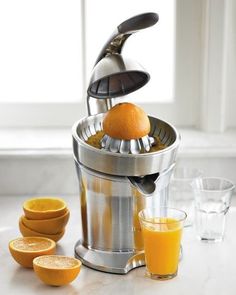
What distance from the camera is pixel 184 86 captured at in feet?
6.86

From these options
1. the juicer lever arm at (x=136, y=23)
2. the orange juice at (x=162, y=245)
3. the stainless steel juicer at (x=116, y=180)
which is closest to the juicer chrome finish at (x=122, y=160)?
the stainless steel juicer at (x=116, y=180)

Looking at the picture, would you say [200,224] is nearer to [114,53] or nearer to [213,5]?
[114,53]

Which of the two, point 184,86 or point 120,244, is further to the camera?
point 184,86

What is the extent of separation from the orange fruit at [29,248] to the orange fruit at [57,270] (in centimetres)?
4

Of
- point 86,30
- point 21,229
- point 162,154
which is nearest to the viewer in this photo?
point 162,154

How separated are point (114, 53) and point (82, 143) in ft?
0.63

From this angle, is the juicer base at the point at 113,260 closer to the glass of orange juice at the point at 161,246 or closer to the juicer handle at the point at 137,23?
the glass of orange juice at the point at 161,246

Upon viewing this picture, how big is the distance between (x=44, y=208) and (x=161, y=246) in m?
0.32

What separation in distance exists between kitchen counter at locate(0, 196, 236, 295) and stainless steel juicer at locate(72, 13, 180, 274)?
0.13 feet

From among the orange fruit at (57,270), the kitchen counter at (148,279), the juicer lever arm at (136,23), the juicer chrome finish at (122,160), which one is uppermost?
the juicer lever arm at (136,23)

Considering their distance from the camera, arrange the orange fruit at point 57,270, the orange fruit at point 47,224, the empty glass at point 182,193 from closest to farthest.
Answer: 1. the orange fruit at point 57,270
2. the orange fruit at point 47,224
3. the empty glass at point 182,193

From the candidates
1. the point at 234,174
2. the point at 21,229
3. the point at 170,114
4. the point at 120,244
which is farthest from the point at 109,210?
the point at 170,114

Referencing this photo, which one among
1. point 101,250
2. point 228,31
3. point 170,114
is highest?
point 228,31

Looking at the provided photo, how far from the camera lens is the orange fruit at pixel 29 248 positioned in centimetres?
146
